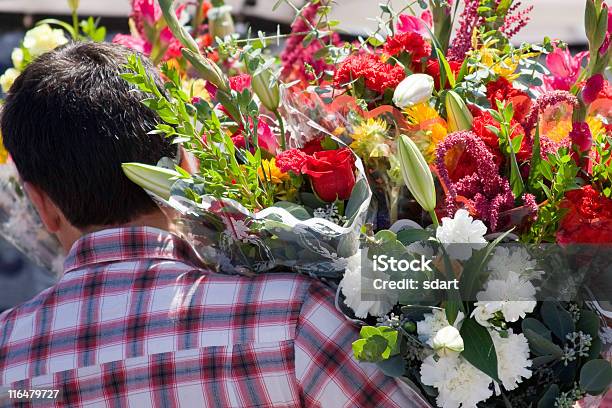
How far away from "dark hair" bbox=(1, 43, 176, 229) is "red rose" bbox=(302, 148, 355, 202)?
258 mm

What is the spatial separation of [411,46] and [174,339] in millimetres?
487

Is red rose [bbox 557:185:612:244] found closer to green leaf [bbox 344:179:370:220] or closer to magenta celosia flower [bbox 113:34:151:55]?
green leaf [bbox 344:179:370:220]

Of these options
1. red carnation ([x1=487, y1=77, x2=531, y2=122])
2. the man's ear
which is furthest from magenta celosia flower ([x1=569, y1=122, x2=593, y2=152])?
the man's ear

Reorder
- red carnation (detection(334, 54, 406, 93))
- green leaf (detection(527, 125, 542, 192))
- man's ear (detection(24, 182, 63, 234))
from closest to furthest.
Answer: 1. green leaf (detection(527, 125, 542, 192))
2. red carnation (detection(334, 54, 406, 93))
3. man's ear (detection(24, 182, 63, 234))

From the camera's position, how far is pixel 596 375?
0.91 metres

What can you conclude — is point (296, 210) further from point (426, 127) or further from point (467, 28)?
point (467, 28)

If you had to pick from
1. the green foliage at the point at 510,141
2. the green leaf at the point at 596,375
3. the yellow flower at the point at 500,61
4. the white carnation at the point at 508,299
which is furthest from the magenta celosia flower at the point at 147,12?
the green leaf at the point at 596,375

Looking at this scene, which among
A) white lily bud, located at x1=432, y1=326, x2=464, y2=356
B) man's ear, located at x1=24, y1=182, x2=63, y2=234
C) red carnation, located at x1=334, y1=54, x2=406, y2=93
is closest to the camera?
white lily bud, located at x1=432, y1=326, x2=464, y2=356

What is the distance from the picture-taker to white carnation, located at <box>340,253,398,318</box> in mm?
929

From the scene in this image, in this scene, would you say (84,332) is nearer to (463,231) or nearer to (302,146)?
(302,146)

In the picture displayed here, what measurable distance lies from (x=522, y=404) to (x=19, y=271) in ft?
4.88

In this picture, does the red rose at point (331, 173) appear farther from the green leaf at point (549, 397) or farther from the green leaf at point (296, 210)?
the green leaf at point (549, 397)

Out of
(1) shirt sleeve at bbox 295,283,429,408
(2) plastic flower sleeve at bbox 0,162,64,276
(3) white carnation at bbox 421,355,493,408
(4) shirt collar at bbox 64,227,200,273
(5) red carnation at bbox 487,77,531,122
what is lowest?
(2) plastic flower sleeve at bbox 0,162,64,276

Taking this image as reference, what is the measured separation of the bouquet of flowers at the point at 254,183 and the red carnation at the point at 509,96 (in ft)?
0.67
